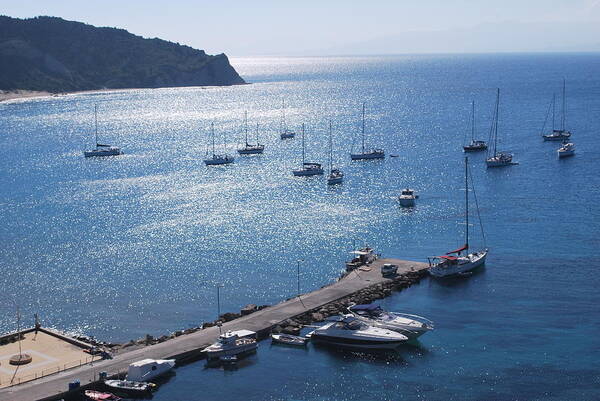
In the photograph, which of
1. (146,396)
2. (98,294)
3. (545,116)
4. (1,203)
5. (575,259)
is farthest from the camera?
(545,116)

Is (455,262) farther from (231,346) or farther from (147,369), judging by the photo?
(147,369)

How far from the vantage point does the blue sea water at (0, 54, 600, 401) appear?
5153 centimetres

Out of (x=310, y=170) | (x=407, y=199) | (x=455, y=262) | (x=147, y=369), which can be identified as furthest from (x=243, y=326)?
(x=310, y=170)

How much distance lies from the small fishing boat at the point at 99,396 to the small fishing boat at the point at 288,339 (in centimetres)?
1300

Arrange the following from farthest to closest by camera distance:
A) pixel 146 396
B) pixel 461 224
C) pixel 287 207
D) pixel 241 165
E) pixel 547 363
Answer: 1. pixel 241 165
2. pixel 287 207
3. pixel 461 224
4. pixel 547 363
5. pixel 146 396

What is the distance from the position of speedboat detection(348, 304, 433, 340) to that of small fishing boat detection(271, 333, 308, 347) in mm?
4567

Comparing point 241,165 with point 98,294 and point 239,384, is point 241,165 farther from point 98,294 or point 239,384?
point 239,384

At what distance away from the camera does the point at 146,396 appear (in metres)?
48.5

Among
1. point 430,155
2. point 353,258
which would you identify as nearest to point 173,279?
point 353,258

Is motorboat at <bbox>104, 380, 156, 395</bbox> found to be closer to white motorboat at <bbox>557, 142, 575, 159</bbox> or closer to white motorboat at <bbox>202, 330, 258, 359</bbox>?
white motorboat at <bbox>202, 330, 258, 359</bbox>

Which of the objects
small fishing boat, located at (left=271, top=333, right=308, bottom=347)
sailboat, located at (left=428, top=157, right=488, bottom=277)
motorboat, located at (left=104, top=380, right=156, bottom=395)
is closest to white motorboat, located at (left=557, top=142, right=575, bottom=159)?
sailboat, located at (left=428, top=157, right=488, bottom=277)

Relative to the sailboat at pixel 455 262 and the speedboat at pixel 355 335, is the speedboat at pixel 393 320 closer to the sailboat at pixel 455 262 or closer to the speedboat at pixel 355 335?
the speedboat at pixel 355 335

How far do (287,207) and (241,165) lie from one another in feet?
123

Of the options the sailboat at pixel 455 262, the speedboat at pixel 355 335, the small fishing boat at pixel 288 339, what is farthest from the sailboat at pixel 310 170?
the small fishing boat at pixel 288 339
